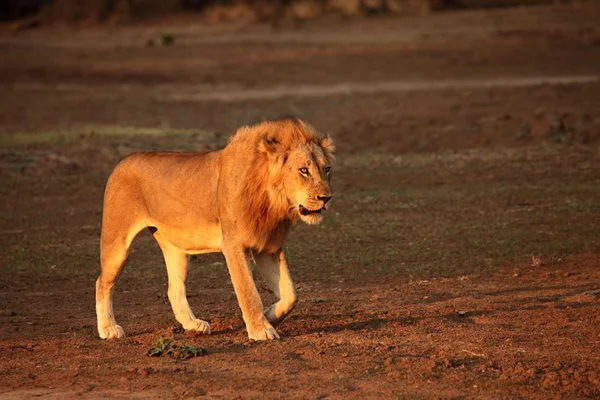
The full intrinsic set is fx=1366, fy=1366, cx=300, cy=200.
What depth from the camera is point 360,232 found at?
13844 mm

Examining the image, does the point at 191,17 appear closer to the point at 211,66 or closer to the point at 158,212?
the point at 211,66

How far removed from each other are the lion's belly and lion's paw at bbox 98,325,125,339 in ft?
2.35

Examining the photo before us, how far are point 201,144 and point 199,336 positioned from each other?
1125 cm

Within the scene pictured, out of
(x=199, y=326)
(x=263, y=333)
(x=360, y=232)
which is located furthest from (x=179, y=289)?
(x=360, y=232)

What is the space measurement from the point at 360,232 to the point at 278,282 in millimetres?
4830

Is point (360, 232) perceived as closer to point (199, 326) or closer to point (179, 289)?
point (179, 289)

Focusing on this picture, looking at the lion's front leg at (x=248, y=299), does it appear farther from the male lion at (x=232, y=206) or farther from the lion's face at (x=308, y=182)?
the lion's face at (x=308, y=182)

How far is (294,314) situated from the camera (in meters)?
9.99

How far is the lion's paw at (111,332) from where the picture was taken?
9.33 metres

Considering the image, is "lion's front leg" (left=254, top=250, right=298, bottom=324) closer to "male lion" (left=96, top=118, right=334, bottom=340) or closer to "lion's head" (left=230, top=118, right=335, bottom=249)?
"male lion" (left=96, top=118, right=334, bottom=340)

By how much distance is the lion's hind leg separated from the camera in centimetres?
932

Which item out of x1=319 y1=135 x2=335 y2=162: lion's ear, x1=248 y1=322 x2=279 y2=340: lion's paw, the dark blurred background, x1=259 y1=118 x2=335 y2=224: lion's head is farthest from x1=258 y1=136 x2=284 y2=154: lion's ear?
the dark blurred background

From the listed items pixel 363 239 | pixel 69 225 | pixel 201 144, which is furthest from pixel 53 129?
pixel 363 239

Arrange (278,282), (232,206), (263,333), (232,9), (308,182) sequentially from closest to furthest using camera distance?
(308,182) → (263,333) → (232,206) → (278,282) → (232,9)
